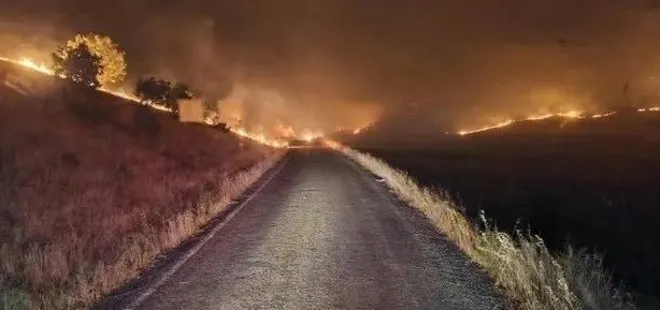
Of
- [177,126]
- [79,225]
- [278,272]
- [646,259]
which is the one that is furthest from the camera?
[177,126]

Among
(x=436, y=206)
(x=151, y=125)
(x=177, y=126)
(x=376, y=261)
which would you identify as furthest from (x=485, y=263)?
(x=177, y=126)

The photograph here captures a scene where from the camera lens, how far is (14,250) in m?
11.7

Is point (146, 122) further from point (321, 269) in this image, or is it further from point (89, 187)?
point (321, 269)

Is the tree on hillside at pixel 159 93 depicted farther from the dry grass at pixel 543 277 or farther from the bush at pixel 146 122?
the dry grass at pixel 543 277

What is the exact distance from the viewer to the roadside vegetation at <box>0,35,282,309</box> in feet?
30.9

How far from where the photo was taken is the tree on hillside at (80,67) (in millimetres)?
60469

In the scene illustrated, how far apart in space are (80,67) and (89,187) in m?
45.7

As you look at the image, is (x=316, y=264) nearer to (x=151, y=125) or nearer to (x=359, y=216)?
(x=359, y=216)

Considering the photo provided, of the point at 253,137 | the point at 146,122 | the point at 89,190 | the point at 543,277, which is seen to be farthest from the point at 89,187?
the point at 253,137

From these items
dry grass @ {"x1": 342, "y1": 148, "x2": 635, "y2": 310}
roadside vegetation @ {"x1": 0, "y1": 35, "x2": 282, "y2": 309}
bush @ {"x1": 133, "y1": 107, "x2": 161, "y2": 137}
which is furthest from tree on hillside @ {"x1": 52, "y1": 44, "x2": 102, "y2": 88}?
dry grass @ {"x1": 342, "y1": 148, "x2": 635, "y2": 310}

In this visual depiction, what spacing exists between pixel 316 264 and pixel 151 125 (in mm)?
44173

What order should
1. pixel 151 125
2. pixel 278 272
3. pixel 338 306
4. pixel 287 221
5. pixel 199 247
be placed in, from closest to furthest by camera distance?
pixel 338 306
pixel 278 272
pixel 199 247
pixel 287 221
pixel 151 125

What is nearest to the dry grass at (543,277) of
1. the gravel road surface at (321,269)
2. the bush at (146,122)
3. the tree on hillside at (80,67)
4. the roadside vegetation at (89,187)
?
the gravel road surface at (321,269)

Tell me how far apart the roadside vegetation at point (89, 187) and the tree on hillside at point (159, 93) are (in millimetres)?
18943
